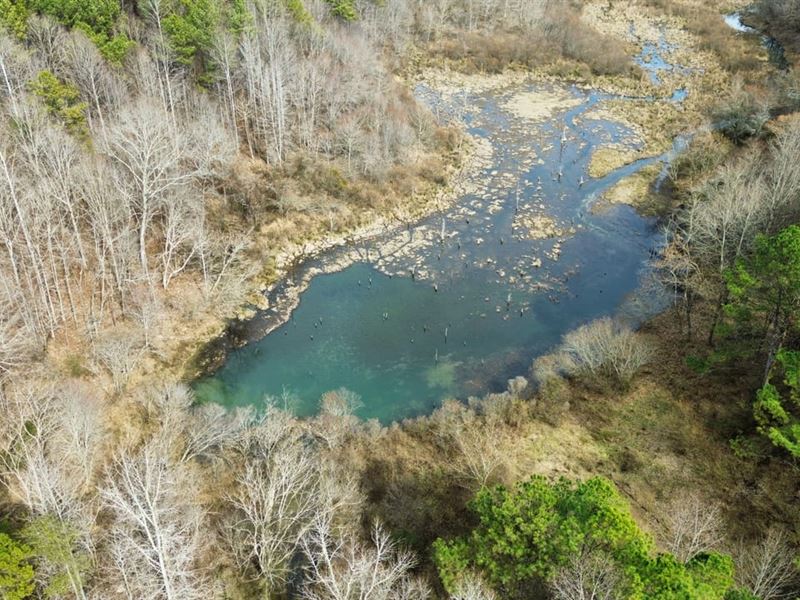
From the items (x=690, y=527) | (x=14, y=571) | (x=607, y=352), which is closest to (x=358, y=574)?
(x=14, y=571)

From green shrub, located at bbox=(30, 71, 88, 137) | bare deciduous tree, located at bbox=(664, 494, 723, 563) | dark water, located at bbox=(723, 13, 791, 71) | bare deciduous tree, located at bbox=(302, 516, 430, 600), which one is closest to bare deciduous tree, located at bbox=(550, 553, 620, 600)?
bare deciduous tree, located at bbox=(302, 516, 430, 600)

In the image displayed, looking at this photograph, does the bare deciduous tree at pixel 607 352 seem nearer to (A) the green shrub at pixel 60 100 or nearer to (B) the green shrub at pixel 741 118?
(B) the green shrub at pixel 741 118

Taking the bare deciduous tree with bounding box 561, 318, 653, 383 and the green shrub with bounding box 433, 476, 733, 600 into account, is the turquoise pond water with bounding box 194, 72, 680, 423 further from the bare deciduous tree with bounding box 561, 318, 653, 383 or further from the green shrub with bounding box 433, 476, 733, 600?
the green shrub with bounding box 433, 476, 733, 600

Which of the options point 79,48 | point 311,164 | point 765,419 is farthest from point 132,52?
point 765,419

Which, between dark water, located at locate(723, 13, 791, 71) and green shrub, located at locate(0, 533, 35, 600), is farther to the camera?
dark water, located at locate(723, 13, 791, 71)

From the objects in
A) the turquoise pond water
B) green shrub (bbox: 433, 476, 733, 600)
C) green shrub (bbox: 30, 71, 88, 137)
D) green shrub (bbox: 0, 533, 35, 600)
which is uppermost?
green shrub (bbox: 30, 71, 88, 137)

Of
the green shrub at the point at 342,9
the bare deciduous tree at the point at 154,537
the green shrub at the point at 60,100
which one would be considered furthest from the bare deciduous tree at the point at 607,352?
the green shrub at the point at 342,9

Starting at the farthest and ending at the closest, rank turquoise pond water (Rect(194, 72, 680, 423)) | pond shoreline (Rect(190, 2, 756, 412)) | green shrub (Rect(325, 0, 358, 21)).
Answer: green shrub (Rect(325, 0, 358, 21)) < pond shoreline (Rect(190, 2, 756, 412)) < turquoise pond water (Rect(194, 72, 680, 423))
